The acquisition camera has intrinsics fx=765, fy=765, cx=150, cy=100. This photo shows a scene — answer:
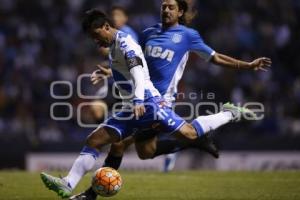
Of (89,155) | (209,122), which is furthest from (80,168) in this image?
(209,122)

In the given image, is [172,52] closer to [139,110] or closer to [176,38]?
[176,38]

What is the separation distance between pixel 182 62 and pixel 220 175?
141 inches

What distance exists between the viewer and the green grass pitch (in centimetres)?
966

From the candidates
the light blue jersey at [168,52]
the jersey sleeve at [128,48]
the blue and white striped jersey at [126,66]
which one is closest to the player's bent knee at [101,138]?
the blue and white striped jersey at [126,66]

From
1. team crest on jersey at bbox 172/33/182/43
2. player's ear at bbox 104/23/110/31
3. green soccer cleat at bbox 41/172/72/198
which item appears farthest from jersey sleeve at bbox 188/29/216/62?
green soccer cleat at bbox 41/172/72/198

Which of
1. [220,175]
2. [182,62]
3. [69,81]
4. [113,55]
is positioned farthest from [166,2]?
[69,81]

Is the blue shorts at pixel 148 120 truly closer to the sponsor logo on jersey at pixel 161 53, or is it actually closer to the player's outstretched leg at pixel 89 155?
the player's outstretched leg at pixel 89 155

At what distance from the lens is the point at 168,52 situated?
9.69 meters

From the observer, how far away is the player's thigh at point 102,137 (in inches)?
343

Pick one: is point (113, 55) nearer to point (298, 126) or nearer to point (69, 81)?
point (298, 126)

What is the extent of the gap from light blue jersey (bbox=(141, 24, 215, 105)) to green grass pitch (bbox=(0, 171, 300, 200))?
134cm

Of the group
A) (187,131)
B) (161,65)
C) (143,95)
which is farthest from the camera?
(161,65)

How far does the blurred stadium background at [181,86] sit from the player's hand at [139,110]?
6.37 metres

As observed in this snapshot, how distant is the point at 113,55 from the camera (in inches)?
345
